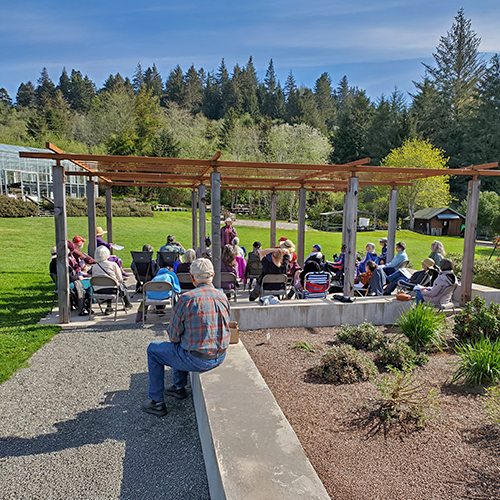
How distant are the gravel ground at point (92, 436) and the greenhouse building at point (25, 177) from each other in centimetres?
2703

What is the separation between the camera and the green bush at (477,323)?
4.95 meters

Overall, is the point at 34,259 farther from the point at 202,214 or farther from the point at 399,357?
the point at 399,357

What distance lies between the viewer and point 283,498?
214cm

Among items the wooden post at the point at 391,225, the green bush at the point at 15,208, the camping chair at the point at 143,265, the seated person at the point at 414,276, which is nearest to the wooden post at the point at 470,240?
the seated person at the point at 414,276

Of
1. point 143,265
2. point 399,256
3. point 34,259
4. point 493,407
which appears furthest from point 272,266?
point 34,259

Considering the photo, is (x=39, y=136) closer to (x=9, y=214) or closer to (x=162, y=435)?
(x=9, y=214)

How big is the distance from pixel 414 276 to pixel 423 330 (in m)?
2.98

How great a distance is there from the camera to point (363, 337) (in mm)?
5105

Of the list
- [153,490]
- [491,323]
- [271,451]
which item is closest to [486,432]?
[271,451]

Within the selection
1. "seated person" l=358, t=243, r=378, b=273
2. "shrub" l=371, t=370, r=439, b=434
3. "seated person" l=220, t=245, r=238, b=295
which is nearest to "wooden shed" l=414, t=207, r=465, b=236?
"seated person" l=358, t=243, r=378, b=273

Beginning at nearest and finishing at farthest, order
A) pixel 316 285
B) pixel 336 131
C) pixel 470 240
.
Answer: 1. pixel 316 285
2. pixel 470 240
3. pixel 336 131

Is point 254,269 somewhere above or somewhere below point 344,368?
above

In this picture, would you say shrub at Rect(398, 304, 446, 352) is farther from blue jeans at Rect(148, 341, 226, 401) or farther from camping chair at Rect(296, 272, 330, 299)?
blue jeans at Rect(148, 341, 226, 401)

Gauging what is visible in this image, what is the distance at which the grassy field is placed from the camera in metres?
5.79
